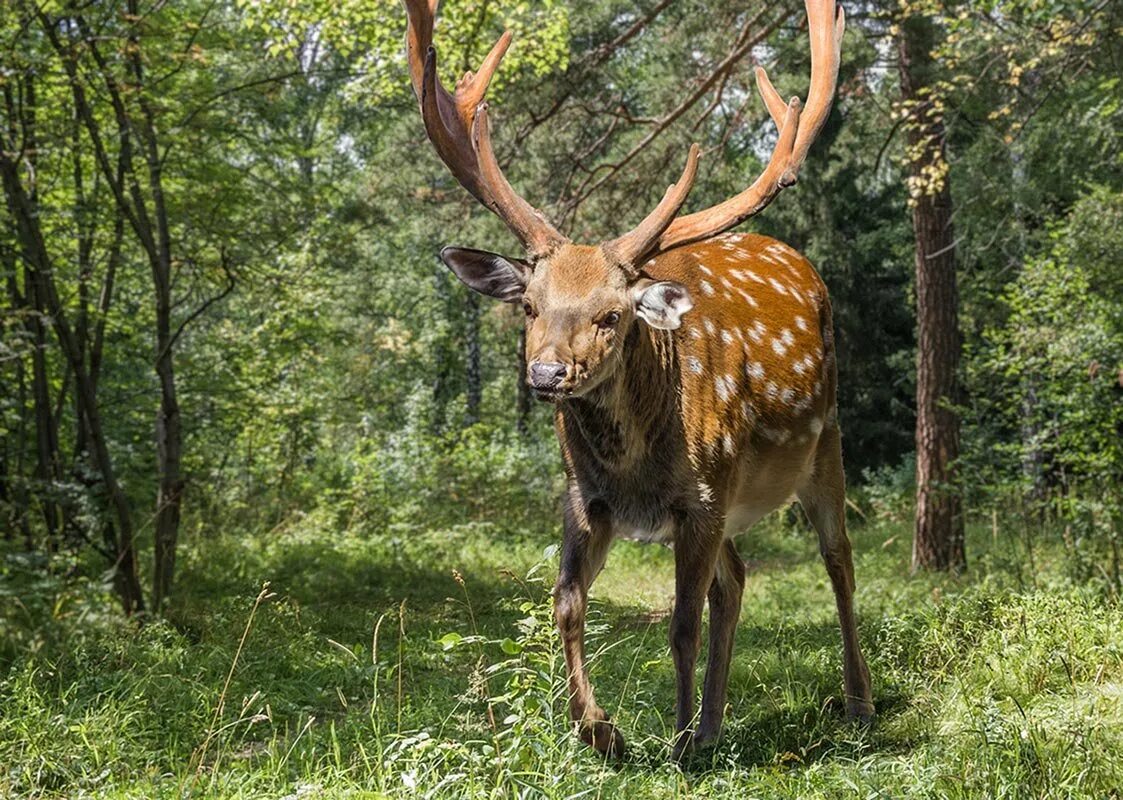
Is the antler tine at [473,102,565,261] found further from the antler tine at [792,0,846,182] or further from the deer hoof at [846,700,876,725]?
the deer hoof at [846,700,876,725]

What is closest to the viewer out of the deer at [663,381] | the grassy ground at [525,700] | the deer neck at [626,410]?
the grassy ground at [525,700]

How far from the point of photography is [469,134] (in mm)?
4359

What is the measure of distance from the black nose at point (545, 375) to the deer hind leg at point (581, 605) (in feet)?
2.39

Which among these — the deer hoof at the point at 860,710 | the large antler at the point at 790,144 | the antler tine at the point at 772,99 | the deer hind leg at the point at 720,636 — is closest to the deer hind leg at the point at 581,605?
the deer hind leg at the point at 720,636

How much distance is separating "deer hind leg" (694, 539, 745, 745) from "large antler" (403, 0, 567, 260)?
64.9 inches

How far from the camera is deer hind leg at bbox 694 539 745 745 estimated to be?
4.10m

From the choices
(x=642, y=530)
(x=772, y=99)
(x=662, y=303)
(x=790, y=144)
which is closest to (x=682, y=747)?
(x=642, y=530)

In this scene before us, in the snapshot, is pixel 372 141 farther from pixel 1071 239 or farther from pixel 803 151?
pixel 803 151

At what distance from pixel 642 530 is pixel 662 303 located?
856 millimetres

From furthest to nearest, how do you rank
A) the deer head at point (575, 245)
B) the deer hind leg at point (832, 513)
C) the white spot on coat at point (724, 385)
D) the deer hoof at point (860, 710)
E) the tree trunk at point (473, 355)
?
1. the tree trunk at point (473, 355)
2. the deer hind leg at point (832, 513)
3. the deer hoof at point (860, 710)
4. the white spot on coat at point (724, 385)
5. the deer head at point (575, 245)

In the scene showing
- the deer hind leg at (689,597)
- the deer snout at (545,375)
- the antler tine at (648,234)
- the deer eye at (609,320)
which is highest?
the antler tine at (648,234)

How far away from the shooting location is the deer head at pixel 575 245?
3.56m

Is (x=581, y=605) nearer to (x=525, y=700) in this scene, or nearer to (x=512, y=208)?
(x=525, y=700)

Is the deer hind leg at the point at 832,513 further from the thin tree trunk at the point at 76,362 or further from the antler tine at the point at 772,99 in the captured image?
the thin tree trunk at the point at 76,362
